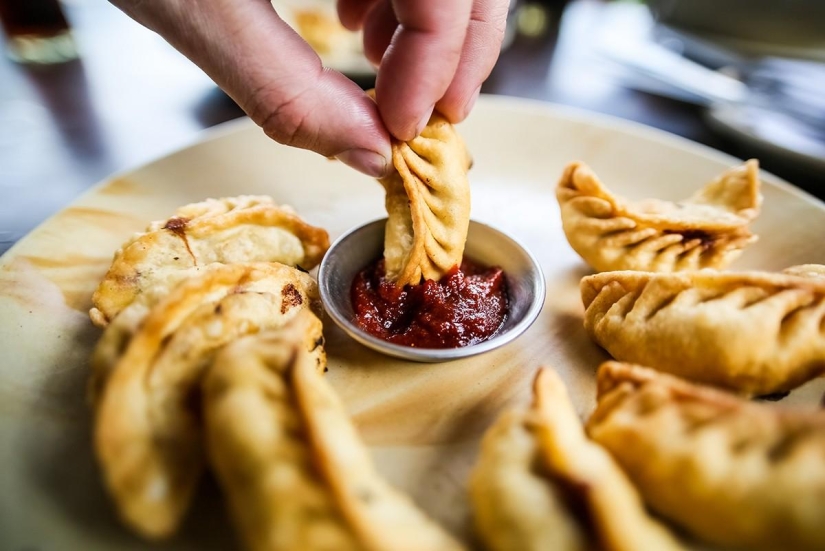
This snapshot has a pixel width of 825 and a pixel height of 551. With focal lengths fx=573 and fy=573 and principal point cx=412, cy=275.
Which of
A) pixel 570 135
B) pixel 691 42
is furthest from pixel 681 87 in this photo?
pixel 570 135

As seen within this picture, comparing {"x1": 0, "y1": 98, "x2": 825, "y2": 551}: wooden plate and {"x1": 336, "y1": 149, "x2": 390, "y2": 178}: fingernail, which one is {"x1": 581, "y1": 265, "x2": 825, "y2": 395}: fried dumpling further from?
{"x1": 336, "y1": 149, "x2": 390, "y2": 178}: fingernail

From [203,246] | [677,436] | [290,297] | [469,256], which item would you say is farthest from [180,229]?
[677,436]

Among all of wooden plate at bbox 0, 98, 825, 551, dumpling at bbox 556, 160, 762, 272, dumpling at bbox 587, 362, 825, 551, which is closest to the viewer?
dumpling at bbox 587, 362, 825, 551

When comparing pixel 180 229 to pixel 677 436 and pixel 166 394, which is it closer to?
pixel 166 394

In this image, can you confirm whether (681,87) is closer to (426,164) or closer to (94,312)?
(426,164)

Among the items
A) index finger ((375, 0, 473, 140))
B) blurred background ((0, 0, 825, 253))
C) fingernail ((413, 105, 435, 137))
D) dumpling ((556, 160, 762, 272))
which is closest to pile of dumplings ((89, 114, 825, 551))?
fingernail ((413, 105, 435, 137))

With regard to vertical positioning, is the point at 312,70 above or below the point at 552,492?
above
